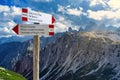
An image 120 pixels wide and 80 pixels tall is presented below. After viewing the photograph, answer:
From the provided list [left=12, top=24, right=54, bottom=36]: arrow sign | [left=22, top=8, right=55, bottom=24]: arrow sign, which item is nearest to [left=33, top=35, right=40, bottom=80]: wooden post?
[left=12, top=24, right=54, bottom=36]: arrow sign

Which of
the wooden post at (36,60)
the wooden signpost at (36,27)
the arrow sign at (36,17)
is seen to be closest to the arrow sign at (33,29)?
the wooden signpost at (36,27)

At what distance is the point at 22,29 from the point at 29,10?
1.52 m

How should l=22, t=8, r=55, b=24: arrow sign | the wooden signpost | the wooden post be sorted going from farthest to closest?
1. the wooden post
2. the wooden signpost
3. l=22, t=8, r=55, b=24: arrow sign

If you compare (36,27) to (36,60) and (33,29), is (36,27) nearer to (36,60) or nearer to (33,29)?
(33,29)

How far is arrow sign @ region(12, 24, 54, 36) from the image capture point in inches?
1203

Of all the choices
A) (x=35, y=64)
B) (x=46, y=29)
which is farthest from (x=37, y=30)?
(x=35, y=64)

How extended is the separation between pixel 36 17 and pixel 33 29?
937mm

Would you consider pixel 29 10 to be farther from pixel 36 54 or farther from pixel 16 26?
pixel 36 54

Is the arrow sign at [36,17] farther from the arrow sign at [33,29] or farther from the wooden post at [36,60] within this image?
the wooden post at [36,60]

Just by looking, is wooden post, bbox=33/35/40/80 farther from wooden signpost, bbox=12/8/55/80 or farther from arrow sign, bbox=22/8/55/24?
arrow sign, bbox=22/8/55/24

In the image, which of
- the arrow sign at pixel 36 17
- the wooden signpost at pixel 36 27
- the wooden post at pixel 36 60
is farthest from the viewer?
the wooden post at pixel 36 60

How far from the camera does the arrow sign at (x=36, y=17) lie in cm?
3033

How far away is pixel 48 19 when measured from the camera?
32219 millimetres

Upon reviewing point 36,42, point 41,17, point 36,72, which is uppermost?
point 41,17
